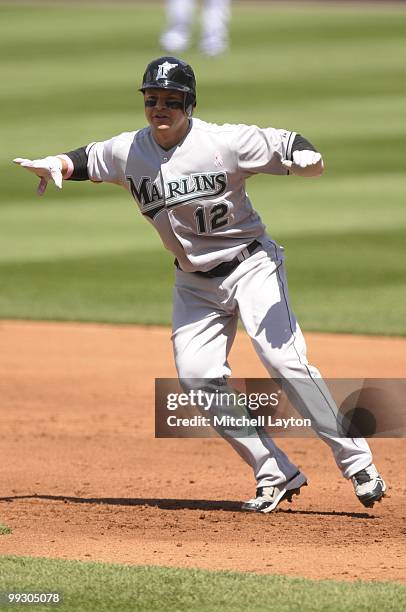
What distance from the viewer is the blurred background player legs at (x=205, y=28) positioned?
22.9 m

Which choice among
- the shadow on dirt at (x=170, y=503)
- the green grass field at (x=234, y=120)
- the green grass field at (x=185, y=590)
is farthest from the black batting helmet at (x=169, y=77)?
the green grass field at (x=234, y=120)

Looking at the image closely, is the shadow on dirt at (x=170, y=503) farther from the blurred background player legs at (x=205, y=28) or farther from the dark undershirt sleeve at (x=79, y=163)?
the blurred background player legs at (x=205, y=28)

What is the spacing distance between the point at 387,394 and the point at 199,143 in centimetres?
300

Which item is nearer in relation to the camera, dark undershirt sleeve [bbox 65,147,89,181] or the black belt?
the black belt

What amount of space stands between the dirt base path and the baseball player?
373 mm

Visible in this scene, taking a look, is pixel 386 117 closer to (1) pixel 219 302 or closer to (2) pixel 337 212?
(2) pixel 337 212

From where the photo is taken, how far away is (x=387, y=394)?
818 centimetres

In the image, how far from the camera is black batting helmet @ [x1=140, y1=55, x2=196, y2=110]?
566 centimetres

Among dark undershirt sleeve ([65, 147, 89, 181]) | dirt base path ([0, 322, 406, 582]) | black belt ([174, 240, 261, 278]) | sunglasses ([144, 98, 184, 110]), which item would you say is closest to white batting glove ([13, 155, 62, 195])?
dark undershirt sleeve ([65, 147, 89, 181])

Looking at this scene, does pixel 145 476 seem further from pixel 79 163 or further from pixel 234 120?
pixel 234 120

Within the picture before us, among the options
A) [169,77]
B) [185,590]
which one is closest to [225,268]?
[169,77]

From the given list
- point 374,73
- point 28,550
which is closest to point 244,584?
point 28,550

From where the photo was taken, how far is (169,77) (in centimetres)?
567

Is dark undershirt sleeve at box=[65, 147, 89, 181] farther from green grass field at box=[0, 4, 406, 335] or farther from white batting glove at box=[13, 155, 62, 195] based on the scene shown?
green grass field at box=[0, 4, 406, 335]
